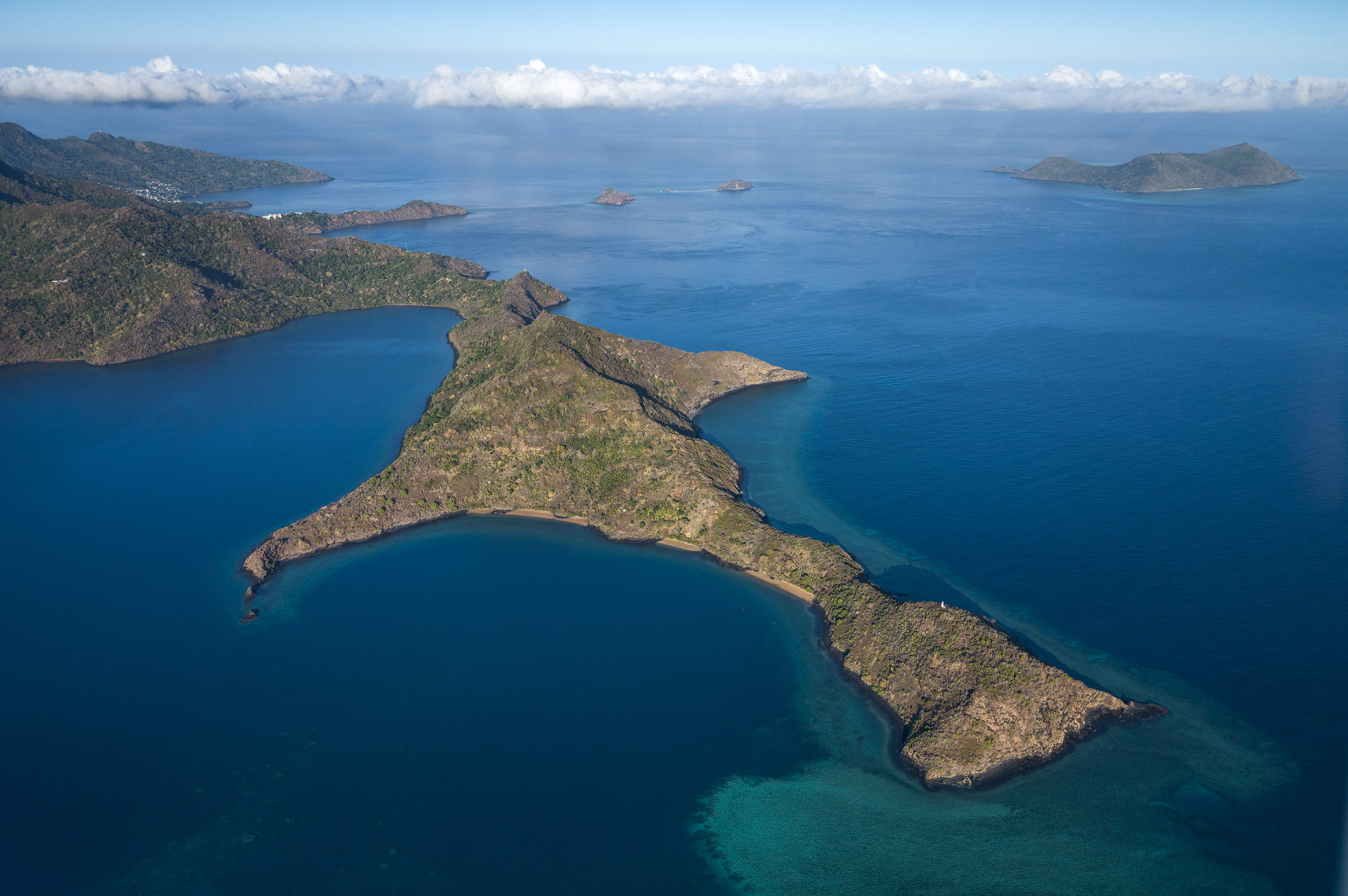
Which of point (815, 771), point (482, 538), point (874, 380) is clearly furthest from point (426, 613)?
point (874, 380)

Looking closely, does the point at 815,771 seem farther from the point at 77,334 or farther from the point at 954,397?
the point at 77,334

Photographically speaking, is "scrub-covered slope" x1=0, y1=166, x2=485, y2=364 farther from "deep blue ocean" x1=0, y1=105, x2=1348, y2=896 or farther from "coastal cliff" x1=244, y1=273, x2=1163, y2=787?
"coastal cliff" x1=244, y1=273, x2=1163, y2=787

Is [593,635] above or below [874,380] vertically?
below

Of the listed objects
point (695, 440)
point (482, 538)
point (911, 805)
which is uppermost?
point (695, 440)

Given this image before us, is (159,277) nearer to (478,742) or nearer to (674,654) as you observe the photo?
(478,742)

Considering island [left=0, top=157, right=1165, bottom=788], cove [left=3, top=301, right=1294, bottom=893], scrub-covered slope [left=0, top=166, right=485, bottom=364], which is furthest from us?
scrub-covered slope [left=0, top=166, right=485, bottom=364]

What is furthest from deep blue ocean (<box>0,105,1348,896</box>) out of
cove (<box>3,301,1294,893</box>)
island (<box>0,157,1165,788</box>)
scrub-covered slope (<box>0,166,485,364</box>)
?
scrub-covered slope (<box>0,166,485,364</box>)

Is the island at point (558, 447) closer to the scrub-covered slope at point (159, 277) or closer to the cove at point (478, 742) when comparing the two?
the scrub-covered slope at point (159, 277)

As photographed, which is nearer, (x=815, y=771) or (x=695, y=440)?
(x=815, y=771)

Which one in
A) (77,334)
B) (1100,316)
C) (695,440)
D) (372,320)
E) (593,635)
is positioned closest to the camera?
(593,635)
